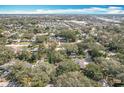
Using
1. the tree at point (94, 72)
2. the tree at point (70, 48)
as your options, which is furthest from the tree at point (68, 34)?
the tree at point (94, 72)

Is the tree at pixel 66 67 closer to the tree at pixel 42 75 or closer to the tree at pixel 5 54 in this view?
the tree at pixel 42 75

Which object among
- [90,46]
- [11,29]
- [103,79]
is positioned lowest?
[103,79]

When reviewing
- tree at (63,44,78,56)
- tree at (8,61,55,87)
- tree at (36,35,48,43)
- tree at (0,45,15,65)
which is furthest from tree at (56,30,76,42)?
tree at (0,45,15,65)

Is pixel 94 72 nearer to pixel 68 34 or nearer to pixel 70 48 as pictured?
pixel 70 48

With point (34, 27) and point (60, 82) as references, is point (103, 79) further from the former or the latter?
point (34, 27)

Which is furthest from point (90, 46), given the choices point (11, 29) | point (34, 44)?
point (11, 29)

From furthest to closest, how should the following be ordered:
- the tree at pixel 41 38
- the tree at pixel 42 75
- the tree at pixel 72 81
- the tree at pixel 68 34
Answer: the tree at pixel 41 38 < the tree at pixel 68 34 < the tree at pixel 42 75 < the tree at pixel 72 81

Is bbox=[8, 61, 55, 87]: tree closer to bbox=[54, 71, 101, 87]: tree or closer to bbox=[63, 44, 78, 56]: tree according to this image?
bbox=[54, 71, 101, 87]: tree

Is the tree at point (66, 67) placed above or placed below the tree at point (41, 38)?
below
